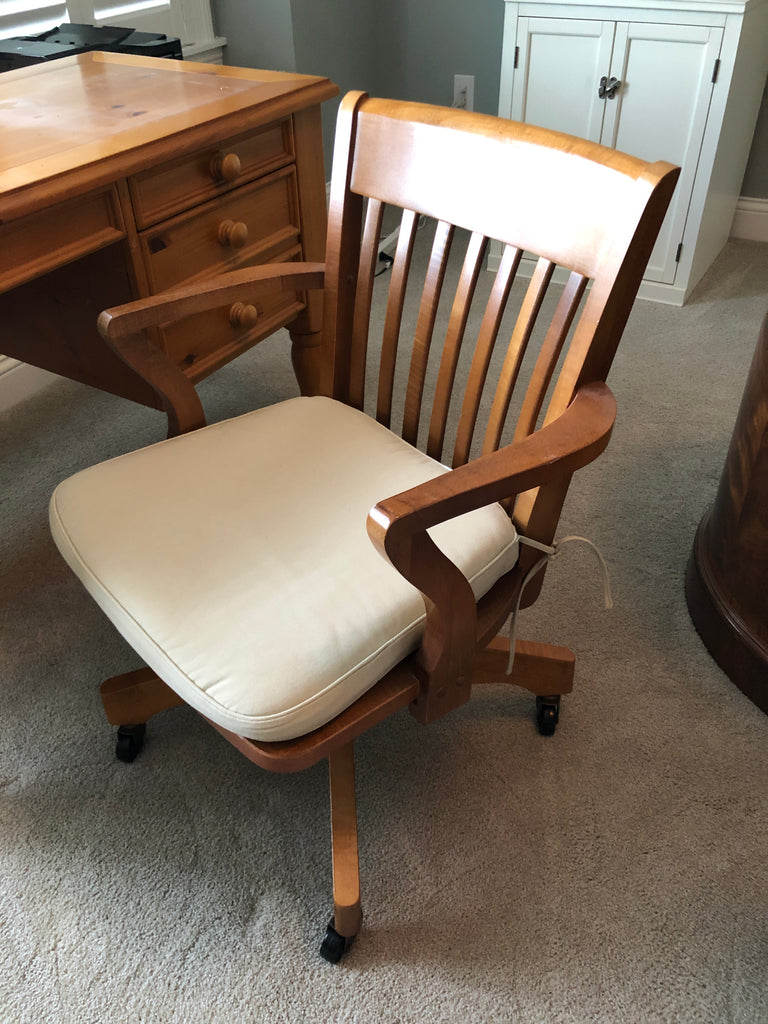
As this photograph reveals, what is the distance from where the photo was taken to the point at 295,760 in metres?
0.83

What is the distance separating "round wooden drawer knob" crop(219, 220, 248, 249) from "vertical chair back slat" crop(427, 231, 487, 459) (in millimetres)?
458

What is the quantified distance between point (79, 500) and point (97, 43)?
49.6 inches

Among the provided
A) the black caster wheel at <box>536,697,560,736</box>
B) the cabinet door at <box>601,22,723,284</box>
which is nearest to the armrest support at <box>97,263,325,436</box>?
the black caster wheel at <box>536,697,560,736</box>

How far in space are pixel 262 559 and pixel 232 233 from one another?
0.67 m

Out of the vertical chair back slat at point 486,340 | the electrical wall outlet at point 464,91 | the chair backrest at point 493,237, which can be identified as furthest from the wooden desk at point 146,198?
the electrical wall outlet at point 464,91

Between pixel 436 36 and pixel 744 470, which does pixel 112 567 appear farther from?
pixel 436 36

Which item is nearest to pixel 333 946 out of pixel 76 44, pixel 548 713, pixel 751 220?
pixel 548 713

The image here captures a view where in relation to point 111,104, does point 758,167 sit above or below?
below

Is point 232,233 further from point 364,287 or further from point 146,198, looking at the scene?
point 364,287

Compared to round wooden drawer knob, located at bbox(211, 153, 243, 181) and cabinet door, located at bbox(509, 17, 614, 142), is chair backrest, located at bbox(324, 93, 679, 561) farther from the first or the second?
cabinet door, located at bbox(509, 17, 614, 142)

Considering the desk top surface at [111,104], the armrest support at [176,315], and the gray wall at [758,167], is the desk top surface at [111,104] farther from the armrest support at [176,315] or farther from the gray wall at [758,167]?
the gray wall at [758,167]

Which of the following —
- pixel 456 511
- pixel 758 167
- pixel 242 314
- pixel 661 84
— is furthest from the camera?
pixel 758 167

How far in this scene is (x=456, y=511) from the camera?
760 mm

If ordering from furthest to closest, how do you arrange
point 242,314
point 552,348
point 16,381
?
point 16,381 < point 242,314 < point 552,348
